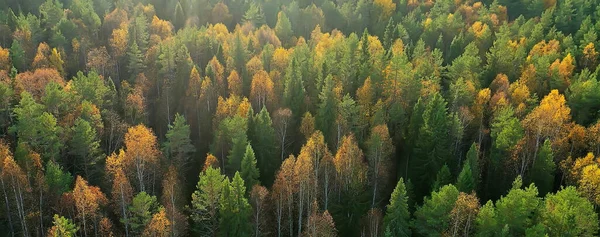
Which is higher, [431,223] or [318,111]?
[318,111]

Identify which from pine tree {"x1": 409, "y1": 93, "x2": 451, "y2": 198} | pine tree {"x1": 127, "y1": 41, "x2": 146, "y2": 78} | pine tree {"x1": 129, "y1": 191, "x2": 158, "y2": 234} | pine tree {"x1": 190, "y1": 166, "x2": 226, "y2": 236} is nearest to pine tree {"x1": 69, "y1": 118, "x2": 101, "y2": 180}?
pine tree {"x1": 129, "y1": 191, "x2": 158, "y2": 234}

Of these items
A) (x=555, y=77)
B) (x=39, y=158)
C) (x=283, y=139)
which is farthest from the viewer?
(x=555, y=77)

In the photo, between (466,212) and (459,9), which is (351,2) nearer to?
(459,9)

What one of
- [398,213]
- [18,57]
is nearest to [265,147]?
[398,213]

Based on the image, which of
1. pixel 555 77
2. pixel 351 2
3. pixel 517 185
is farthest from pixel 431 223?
pixel 351 2

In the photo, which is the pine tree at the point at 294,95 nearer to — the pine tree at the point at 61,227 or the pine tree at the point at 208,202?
the pine tree at the point at 208,202

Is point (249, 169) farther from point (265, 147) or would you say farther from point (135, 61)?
point (135, 61)
